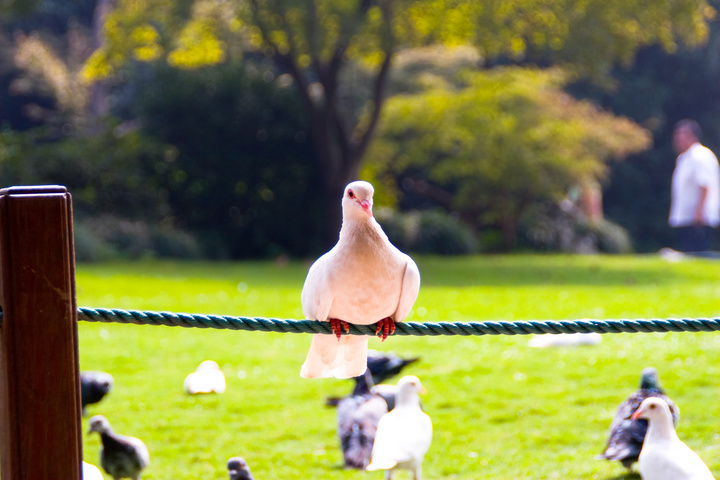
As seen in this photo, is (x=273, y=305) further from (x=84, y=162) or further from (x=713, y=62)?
(x=713, y=62)

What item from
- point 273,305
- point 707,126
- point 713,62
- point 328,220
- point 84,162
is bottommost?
point 273,305

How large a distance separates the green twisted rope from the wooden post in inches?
13.2

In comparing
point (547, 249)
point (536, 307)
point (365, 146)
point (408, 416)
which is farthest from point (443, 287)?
point (547, 249)

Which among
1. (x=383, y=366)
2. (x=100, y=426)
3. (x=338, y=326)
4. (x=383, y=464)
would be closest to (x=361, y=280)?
(x=338, y=326)

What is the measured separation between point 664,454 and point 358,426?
1.50m

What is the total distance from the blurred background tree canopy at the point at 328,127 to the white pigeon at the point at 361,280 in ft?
40.5

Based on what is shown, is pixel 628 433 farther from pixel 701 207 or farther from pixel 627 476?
pixel 701 207

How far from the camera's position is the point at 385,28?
1475 cm

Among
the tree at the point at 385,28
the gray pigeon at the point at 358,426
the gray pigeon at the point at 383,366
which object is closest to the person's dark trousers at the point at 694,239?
the tree at the point at 385,28

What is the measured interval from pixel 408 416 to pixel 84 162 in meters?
14.2

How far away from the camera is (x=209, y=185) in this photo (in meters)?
18.0

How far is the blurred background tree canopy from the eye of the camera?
15188mm

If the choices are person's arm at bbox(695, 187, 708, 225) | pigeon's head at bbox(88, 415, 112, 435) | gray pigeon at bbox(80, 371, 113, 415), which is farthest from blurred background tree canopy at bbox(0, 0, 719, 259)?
pigeon's head at bbox(88, 415, 112, 435)

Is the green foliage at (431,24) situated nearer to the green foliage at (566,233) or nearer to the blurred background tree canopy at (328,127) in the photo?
the blurred background tree canopy at (328,127)
